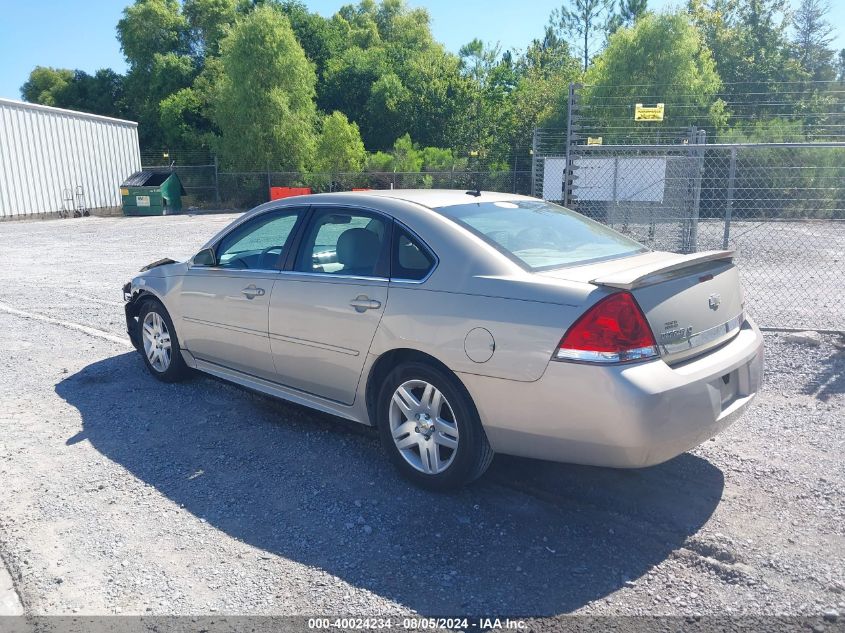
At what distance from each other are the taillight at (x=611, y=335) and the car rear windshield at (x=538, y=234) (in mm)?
539

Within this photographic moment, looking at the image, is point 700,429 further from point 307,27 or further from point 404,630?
point 307,27

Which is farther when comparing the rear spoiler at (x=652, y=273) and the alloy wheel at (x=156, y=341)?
the alloy wheel at (x=156, y=341)

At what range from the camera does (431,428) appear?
12.9 feet

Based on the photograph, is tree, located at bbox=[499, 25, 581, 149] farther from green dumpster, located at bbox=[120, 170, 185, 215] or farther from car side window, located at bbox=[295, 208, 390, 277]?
car side window, located at bbox=[295, 208, 390, 277]

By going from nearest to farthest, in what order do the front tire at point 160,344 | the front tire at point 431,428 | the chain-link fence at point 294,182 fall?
1. the front tire at point 431,428
2. the front tire at point 160,344
3. the chain-link fence at point 294,182

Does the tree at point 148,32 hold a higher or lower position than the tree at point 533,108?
higher

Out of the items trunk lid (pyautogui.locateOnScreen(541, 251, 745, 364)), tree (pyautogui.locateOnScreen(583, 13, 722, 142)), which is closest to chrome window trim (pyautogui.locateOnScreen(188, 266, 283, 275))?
trunk lid (pyautogui.locateOnScreen(541, 251, 745, 364))

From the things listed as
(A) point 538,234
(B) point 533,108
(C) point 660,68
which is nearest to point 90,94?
(B) point 533,108

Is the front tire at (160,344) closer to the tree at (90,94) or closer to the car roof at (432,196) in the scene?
the car roof at (432,196)

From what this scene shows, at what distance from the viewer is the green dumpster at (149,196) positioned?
33406 millimetres

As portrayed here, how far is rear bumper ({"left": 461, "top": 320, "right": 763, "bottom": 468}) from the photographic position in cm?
328

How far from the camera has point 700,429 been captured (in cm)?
354

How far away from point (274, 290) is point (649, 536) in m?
2.83

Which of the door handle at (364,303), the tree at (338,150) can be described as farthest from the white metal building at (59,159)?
the door handle at (364,303)
